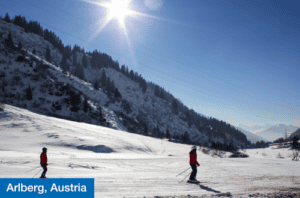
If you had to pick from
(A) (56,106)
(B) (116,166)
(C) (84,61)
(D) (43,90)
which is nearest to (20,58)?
(D) (43,90)

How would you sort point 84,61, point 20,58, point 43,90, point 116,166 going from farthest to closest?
point 84,61, point 20,58, point 43,90, point 116,166

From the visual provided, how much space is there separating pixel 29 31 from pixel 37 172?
476 ft

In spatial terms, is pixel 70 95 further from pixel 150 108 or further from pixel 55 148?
pixel 150 108

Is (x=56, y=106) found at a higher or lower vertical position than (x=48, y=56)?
lower

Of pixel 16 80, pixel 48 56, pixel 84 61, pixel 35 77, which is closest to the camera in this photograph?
pixel 16 80

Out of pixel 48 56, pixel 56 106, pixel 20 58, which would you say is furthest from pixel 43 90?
pixel 48 56

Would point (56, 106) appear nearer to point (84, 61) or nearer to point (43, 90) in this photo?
point (43, 90)

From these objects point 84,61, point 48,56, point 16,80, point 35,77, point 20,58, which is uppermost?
point 84,61

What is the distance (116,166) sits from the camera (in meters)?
11.9

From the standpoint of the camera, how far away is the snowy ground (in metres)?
6.92

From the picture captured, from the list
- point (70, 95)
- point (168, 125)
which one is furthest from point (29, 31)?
point (168, 125)

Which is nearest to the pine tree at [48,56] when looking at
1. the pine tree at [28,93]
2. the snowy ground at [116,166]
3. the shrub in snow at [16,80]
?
the shrub in snow at [16,80]

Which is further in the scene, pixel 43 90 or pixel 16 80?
pixel 43 90

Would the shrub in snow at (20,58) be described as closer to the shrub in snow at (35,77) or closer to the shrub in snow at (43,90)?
the shrub in snow at (35,77)
